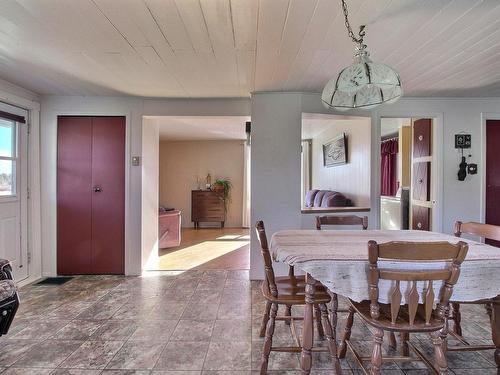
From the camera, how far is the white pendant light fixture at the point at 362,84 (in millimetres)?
1557

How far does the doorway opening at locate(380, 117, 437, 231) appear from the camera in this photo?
3730mm

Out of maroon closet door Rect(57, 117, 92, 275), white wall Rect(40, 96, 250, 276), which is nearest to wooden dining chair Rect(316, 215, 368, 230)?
white wall Rect(40, 96, 250, 276)

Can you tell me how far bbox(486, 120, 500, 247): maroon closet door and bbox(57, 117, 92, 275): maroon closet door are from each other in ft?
15.6

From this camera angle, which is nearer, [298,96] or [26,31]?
[26,31]

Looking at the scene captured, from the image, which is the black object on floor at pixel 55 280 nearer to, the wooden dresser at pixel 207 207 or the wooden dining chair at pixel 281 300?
the wooden dining chair at pixel 281 300

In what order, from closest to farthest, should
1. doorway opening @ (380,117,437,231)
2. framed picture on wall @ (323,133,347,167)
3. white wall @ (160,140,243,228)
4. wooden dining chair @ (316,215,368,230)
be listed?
wooden dining chair @ (316,215,368,230) < doorway opening @ (380,117,437,231) < framed picture on wall @ (323,133,347,167) < white wall @ (160,140,243,228)

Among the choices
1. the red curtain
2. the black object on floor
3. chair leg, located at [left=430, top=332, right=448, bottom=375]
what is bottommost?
the black object on floor

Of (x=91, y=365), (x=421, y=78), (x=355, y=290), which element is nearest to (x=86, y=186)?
(x=91, y=365)

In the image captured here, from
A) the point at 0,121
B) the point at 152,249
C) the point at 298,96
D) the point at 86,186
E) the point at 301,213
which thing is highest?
the point at 298,96

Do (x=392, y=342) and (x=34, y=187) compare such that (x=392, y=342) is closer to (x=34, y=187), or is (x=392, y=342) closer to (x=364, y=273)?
(x=364, y=273)

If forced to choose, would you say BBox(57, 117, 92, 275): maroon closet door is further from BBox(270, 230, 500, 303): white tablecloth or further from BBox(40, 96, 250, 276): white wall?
BBox(270, 230, 500, 303): white tablecloth

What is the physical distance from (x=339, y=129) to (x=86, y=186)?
12.7ft

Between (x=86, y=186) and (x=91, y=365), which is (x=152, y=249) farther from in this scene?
(x=91, y=365)

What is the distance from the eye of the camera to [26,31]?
6.61ft
